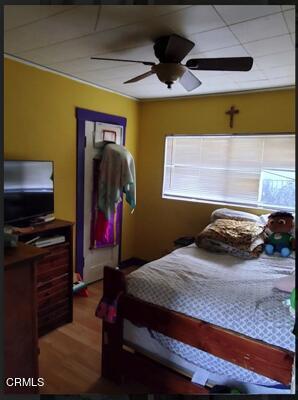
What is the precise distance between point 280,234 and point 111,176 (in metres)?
1.85

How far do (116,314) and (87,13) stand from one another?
5.92 feet

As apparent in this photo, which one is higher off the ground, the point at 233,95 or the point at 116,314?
the point at 233,95

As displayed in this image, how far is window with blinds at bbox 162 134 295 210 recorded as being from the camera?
3.12m

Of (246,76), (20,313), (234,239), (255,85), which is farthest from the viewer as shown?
(255,85)

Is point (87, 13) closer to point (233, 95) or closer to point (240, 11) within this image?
point (240, 11)

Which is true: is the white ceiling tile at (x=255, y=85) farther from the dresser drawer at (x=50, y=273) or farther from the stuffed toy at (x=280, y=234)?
the dresser drawer at (x=50, y=273)

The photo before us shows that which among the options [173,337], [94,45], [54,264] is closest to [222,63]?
[94,45]

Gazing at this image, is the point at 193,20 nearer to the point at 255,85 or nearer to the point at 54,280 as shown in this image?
the point at 255,85

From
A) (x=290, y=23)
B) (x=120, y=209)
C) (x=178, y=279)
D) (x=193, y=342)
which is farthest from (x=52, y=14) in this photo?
(x=120, y=209)

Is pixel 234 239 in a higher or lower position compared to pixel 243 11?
lower

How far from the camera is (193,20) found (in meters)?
1.65

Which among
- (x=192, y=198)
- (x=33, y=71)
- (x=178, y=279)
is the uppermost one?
(x=33, y=71)

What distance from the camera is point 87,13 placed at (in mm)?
1621

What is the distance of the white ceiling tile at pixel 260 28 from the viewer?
163 cm
